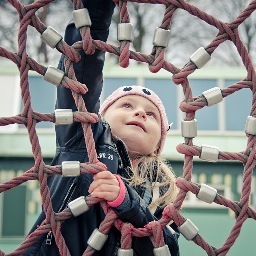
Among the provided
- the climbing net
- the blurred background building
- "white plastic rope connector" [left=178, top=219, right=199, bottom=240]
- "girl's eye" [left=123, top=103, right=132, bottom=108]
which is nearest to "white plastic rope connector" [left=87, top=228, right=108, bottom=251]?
the climbing net

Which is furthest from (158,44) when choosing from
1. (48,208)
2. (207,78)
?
(207,78)

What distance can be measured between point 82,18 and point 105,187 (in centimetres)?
25

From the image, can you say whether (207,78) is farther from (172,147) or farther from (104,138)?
(104,138)

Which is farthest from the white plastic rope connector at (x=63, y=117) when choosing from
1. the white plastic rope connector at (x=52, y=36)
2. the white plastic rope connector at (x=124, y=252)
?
the white plastic rope connector at (x=124, y=252)

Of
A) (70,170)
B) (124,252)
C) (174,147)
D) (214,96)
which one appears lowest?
(174,147)

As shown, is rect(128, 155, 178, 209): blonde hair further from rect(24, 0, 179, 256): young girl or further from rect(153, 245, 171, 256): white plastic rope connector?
rect(153, 245, 171, 256): white plastic rope connector

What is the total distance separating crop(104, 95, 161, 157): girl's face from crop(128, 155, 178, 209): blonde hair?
0.8 inches

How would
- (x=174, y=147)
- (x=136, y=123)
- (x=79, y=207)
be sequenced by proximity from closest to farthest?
1. (x=79, y=207)
2. (x=136, y=123)
3. (x=174, y=147)

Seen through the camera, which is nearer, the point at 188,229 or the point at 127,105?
the point at 188,229

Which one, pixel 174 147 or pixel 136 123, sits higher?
pixel 136 123

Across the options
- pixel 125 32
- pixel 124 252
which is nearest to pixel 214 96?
pixel 125 32

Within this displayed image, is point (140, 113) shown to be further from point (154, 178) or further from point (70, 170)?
point (70, 170)

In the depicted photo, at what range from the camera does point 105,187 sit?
2.46 feet

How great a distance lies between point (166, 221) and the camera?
2.54 feet
